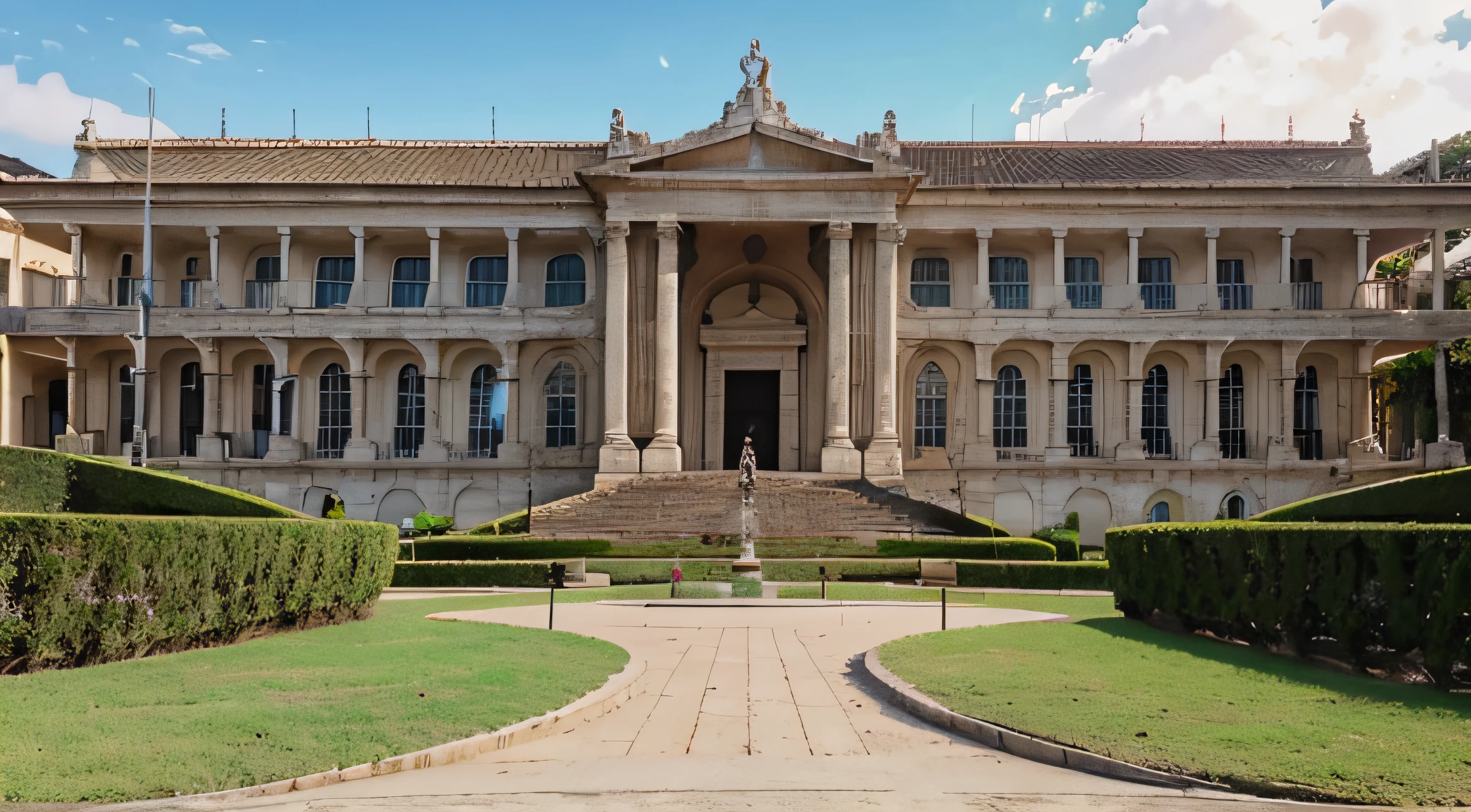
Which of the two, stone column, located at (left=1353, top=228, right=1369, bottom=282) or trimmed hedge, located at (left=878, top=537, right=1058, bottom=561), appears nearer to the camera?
trimmed hedge, located at (left=878, top=537, right=1058, bottom=561)

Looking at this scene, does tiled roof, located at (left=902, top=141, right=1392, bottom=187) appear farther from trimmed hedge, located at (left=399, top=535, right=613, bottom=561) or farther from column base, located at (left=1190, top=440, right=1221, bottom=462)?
trimmed hedge, located at (left=399, top=535, right=613, bottom=561)

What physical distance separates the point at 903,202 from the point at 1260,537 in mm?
27058

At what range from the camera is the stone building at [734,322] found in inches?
1522

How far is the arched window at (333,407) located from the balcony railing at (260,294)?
317 cm

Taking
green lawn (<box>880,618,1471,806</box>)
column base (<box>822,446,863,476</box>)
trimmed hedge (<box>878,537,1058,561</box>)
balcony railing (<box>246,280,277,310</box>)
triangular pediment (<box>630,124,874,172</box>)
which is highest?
triangular pediment (<box>630,124,874,172</box>)

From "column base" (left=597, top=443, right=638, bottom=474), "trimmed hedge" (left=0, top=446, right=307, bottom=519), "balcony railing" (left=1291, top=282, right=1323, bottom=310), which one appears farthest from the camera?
"balcony railing" (left=1291, top=282, right=1323, bottom=310)

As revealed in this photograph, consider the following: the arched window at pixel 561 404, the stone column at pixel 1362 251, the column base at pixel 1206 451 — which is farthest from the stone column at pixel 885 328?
the stone column at pixel 1362 251

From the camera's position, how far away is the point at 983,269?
1638 inches

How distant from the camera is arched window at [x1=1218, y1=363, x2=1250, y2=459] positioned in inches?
1672

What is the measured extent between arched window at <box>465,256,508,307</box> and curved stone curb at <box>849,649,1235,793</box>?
33.4 meters

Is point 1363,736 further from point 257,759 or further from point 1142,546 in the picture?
point 257,759

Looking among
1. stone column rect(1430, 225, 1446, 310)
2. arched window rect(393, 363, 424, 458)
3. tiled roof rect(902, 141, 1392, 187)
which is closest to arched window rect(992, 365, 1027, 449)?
tiled roof rect(902, 141, 1392, 187)

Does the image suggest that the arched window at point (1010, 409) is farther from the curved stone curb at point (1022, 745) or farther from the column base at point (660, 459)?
the curved stone curb at point (1022, 745)

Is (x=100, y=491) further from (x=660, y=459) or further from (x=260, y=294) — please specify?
(x=260, y=294)
